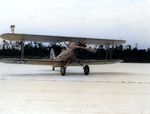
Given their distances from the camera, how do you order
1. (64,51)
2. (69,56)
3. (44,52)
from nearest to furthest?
1. (69,56)
2. (64,51)
3. (44,52)

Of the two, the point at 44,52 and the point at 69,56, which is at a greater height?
the point at 44,52

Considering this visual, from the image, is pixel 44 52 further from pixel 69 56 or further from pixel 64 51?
pixel 69 56

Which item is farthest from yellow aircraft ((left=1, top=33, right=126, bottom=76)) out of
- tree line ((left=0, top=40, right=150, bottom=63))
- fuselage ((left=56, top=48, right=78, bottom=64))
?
tree line ((left=0, top=40, right=150, bottom=63))

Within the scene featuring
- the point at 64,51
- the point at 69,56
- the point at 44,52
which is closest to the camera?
the point at 69,56

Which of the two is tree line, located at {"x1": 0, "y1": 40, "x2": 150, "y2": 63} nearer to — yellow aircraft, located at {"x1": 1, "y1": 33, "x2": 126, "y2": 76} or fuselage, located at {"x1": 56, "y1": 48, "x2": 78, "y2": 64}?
yellow aircraft, located at {"x1": 1, "y1": 33, "x2": 126, "y2": 76}

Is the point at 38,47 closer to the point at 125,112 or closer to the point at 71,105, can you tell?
the point at 71,105

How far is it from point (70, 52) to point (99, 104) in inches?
211

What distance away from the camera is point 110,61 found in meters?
10.0

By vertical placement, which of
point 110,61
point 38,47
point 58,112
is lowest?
point 58,112

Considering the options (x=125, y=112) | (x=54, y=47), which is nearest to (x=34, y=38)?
(x=54, y=47)

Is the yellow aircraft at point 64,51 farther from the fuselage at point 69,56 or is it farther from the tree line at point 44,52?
the tree line at point 44,52

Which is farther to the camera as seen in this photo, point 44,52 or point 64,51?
point 44,52

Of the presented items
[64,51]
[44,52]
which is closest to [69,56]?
[64,51]

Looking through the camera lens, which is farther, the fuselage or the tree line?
the fuselage
